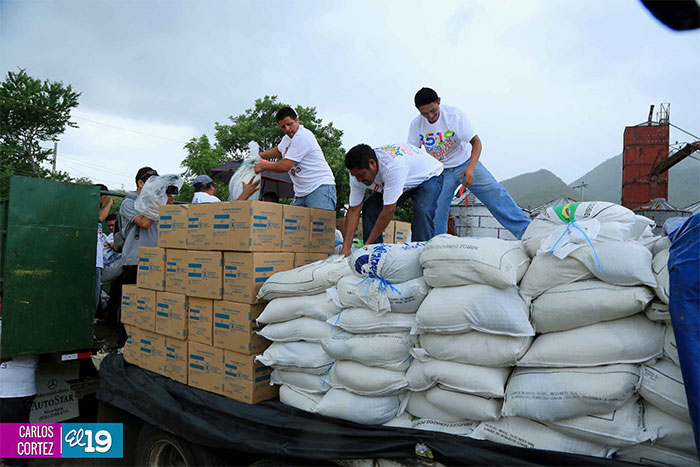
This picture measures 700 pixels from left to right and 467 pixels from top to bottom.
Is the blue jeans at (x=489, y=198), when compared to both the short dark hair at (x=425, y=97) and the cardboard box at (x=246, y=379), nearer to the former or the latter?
the short dark hair at (x=425, y=97)

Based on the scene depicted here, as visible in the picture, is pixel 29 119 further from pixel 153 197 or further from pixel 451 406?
pixel 451 406

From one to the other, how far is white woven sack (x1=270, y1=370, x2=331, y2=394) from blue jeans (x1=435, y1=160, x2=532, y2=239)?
5.93ft

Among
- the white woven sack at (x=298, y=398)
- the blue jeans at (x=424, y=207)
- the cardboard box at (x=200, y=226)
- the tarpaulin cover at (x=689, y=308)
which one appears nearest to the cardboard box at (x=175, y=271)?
the cardboard box at (x=200, y=226)

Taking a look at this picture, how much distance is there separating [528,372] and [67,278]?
3.48 m

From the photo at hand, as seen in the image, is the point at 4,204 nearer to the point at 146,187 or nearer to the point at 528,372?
the point at 146,187

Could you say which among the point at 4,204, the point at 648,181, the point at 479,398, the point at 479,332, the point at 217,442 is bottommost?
the point at 217,442

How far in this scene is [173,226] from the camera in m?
3.05

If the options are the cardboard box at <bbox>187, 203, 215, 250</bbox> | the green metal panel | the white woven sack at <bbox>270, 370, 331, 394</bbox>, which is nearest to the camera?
the white woven sack at <bbox>270, 370, 331, 394</bbox>

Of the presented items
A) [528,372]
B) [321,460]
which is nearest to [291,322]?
[321,460]

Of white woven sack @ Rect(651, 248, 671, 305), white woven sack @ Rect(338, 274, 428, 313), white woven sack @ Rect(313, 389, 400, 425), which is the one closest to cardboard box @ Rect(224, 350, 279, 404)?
white woven sack @ Rect(313, 389, 400, 425)

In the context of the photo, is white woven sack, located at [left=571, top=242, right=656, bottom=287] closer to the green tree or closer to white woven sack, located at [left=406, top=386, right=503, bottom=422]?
white woven sack, located at [left=406, top=386, right=503, bottom=422]

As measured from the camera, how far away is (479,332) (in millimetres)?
1803

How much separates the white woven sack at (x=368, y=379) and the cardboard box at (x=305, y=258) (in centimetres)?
92

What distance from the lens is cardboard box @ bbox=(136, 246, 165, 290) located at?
306 cm
